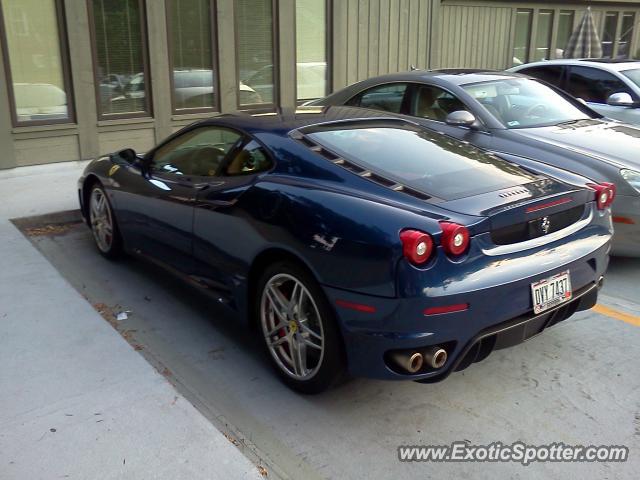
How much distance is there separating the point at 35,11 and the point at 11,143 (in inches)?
64.6

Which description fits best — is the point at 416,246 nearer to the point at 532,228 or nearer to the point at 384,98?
the point at 532,228

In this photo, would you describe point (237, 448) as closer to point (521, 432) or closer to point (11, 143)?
point (521, 432)

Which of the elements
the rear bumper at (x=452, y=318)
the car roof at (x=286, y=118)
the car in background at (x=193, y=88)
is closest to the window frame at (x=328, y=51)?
the car in background at (x=193, y=88)

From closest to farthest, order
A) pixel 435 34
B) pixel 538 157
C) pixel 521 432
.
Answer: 1. pixel 521 432
2. pixel 538 157
3. pixel 435 34

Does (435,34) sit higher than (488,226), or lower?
higher

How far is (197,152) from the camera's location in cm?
440

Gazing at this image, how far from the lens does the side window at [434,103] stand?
20.0 ft

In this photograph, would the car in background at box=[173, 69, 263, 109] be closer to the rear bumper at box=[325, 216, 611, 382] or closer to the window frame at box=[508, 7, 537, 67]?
the rear bumper at box=[325, 216, 611, 382]

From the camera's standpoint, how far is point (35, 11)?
7707 millimetres

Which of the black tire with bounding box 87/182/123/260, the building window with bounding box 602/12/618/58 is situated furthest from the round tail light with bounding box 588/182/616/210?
the building window with bounding box 602/12/618/58

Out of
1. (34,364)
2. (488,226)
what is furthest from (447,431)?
(34,364)

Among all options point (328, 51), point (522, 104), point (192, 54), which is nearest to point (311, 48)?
point (328, 51)

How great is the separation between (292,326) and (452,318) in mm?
901

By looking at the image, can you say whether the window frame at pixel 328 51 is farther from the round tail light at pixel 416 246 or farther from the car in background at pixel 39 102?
the round tail light at pixel 416 246
